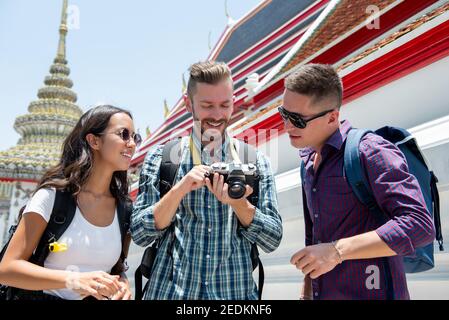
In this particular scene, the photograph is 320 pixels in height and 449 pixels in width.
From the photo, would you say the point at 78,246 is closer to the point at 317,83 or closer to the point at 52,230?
the point at 52,230

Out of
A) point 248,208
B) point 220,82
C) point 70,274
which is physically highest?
point 220,82

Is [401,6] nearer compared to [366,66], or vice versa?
[366,66]

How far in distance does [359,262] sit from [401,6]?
318 centimetres

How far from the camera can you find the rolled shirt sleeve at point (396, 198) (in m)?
1.40

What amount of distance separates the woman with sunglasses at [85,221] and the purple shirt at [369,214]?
80cm

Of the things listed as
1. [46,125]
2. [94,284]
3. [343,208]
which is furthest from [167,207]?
[46,125]

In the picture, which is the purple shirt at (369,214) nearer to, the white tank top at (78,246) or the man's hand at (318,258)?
the man's hand at (318,258)

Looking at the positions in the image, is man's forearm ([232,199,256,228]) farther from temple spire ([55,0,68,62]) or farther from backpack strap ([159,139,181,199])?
temple spire ([55,0,68,62])

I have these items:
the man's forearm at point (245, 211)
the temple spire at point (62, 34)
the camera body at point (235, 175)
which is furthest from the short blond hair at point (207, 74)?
the temple spire at point (62, 34)

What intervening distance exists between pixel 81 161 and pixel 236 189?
2.72 feet

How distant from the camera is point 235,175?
5.68 ft

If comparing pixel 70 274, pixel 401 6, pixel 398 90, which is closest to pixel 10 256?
pixel 70 274
